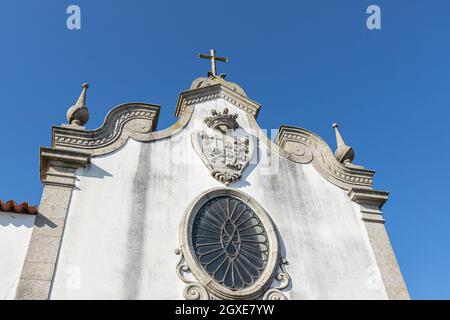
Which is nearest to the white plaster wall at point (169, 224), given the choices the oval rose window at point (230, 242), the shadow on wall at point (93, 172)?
the shadow on wall at point (93, 172)

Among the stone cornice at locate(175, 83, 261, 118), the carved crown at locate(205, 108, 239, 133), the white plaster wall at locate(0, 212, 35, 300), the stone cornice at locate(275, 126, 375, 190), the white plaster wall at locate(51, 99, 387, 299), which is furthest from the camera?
the stone cornice at locate(175, 83, 261, 118)

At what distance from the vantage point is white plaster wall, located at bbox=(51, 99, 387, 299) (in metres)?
7.98

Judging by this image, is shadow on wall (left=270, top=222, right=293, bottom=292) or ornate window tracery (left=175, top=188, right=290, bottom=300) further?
shadow on wall (left=270, top=222, right=293, bottom=292)

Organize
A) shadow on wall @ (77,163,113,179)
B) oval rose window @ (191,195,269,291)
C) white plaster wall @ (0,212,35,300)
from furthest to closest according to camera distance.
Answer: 1. shadow on wall @ (77,163,113,179)
2. oval rose window @ (191,195,269,291)
3. white plaster wall @ (0,212,35,300)

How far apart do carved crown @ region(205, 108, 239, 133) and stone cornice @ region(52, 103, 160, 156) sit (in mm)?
1342

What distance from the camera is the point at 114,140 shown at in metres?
10.0

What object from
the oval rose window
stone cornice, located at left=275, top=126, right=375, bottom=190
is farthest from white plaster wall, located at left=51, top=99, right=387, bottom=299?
the oval rose window

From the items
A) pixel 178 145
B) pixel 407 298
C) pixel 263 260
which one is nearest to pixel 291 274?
pixel 263 260

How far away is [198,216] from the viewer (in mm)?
9375

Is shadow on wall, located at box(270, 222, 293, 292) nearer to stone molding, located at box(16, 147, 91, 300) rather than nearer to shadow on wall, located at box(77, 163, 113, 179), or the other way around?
shadow on wall, located at box(77, 163, 113, 179)

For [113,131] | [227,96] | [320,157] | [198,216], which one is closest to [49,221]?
[113,131]

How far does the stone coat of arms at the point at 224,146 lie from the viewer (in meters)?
10.3
